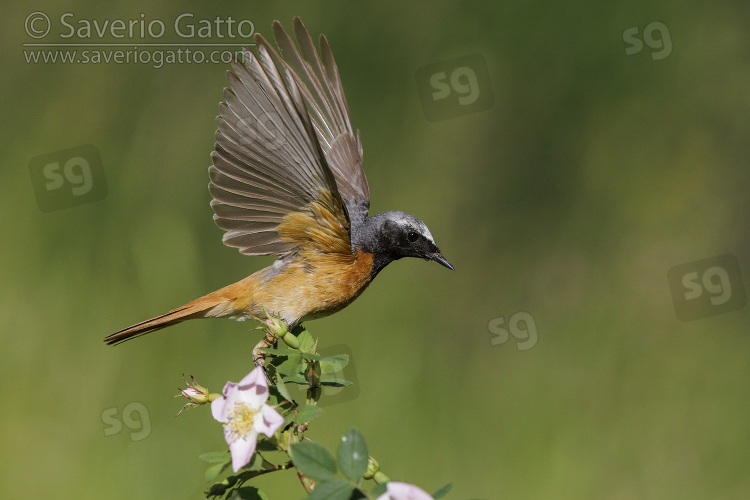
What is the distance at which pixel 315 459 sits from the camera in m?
0.79

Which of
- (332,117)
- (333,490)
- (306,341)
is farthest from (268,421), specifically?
(332,117)

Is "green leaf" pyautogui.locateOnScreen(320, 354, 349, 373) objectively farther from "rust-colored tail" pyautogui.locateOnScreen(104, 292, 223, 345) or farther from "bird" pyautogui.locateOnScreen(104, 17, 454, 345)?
"rust-colored tail" pyautogui.locateOnScreen(104, 292, 223, 345)

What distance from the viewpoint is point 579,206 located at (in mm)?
3145

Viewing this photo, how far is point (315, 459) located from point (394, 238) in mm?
1188

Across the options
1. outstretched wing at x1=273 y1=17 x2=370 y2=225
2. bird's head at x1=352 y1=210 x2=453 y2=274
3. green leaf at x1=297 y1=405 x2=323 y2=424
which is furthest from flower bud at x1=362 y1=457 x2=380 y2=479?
outstretched wing at x1=273 y1=17 x2=370 y2=225

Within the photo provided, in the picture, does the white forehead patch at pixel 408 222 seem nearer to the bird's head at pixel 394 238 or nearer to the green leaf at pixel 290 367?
the bird's head at pixel 394 238

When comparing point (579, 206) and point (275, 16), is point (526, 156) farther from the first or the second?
point (275, 16)

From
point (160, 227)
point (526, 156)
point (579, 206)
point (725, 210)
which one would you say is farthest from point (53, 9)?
point (725, 210)

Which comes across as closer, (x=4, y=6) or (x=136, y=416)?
(x=136, y=416)

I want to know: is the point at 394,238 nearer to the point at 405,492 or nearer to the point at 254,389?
the point at 254,389

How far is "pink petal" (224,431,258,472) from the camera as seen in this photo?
2.71 ft

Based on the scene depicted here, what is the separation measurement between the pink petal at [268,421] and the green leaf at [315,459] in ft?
0.19

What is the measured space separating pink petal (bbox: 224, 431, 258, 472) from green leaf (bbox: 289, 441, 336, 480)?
0.07 meters

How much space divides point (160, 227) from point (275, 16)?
0.98m
